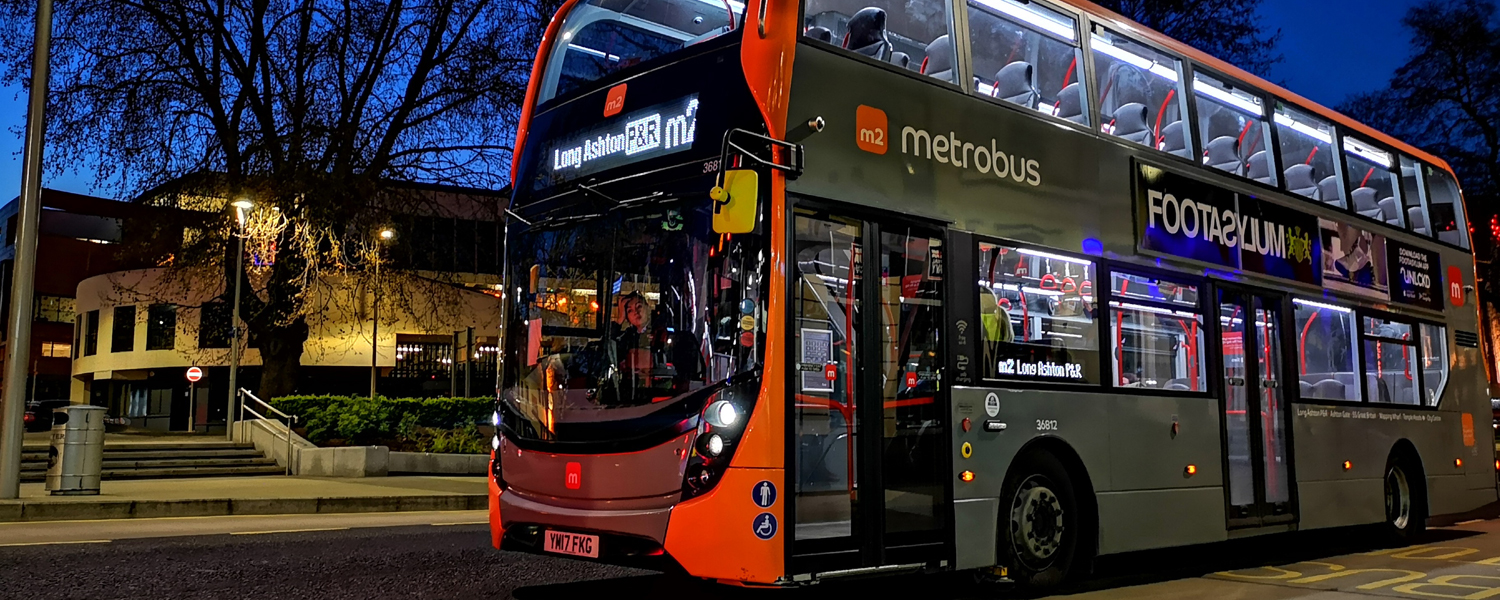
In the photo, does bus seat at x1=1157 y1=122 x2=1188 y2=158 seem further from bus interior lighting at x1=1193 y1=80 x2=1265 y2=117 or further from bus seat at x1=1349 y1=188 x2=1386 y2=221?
bus seat at x1=1349 y1=188 x2=1386 y2=221

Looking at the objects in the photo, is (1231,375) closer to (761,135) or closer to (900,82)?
(900,82)

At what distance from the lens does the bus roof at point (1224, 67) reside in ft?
30.1

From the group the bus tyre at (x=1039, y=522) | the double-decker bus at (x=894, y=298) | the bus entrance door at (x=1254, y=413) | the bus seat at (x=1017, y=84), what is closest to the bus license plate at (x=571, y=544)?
the double-decker bus at (x=894, y=298)

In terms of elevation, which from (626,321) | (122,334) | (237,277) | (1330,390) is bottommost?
(1330,390)

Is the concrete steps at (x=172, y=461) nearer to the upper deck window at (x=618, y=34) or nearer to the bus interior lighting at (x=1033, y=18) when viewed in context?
the upper deck window at (x=618, y=34)

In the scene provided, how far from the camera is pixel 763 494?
6.32 meters

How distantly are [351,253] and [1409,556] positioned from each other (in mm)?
20516

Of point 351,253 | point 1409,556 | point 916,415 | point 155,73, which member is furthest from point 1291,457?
point 155,73

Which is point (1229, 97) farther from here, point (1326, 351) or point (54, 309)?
point (54, 309)

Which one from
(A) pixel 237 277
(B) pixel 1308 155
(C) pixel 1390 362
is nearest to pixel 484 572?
(B) pixel 1308 155

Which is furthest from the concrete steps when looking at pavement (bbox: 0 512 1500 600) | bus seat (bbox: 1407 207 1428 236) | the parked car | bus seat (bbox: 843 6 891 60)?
the parked car

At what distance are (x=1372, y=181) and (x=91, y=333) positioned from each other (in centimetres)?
4940

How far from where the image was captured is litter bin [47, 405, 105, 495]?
15.6 m

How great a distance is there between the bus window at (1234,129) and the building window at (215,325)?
73.0 ft
